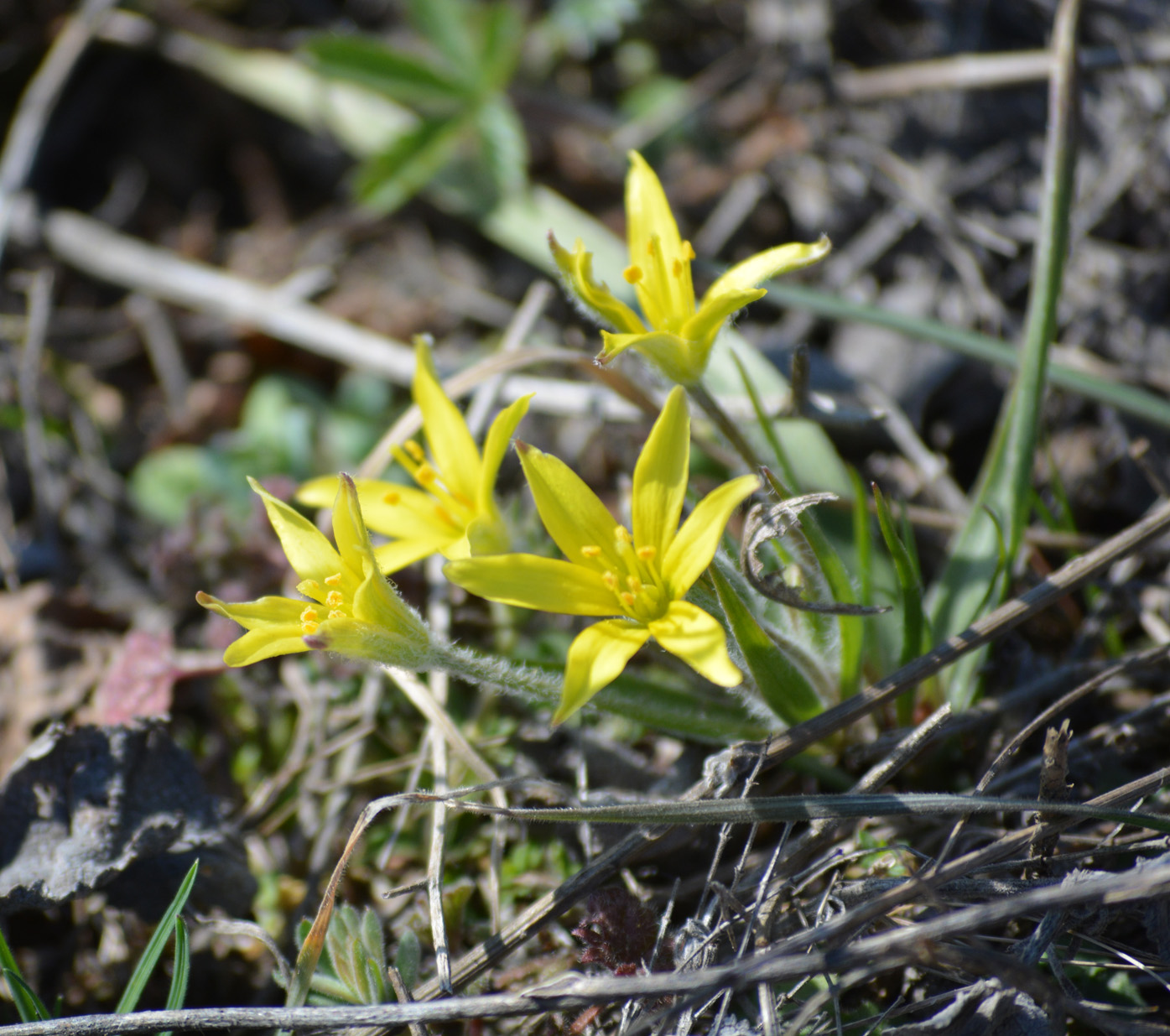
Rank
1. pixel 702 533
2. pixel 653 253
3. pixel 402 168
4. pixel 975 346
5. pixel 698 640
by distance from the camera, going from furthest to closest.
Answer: pixel 402 168 → pixel 975 346 → pixel 653 253 → pixel 702 533 → pixel 698 640

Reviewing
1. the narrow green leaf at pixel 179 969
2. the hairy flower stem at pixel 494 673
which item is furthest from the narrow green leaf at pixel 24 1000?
the hairy flower stem at pixel 494 673

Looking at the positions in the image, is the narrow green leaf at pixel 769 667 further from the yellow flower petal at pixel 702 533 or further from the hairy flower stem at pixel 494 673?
the hairy flower stem at pixel 494 673

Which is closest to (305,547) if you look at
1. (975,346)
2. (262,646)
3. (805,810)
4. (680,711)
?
(262,646)

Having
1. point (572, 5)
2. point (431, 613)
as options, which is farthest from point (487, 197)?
point (431, 613)

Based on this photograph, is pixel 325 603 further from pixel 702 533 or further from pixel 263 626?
pixel 702 533

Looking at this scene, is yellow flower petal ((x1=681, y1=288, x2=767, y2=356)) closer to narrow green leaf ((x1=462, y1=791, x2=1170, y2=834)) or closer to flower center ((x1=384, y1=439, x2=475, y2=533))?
flower center ((x1=384, y1=439, x2=475, y2=533))

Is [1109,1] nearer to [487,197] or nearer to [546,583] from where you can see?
[487,197]
